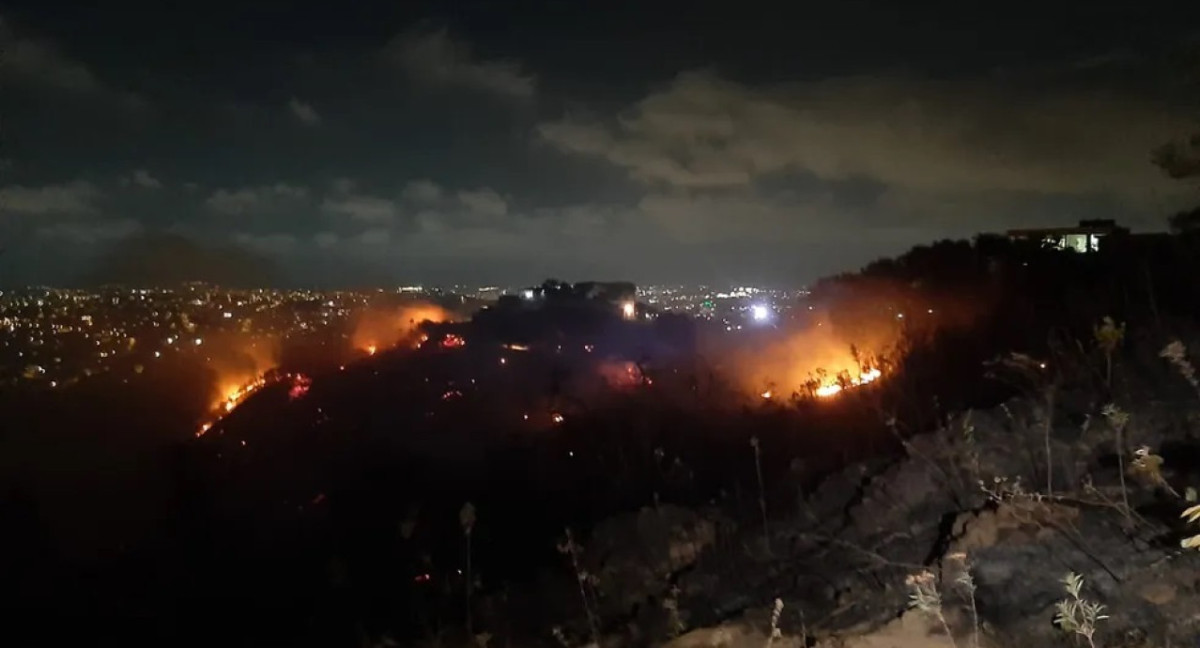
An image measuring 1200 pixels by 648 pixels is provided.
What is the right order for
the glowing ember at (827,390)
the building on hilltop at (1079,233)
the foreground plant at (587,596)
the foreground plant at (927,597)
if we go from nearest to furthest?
the foreground plant at (927,597) < the foreground plant at (587,596) < the glowing ember at (827,390) < the building on hilltop at (1079,233)

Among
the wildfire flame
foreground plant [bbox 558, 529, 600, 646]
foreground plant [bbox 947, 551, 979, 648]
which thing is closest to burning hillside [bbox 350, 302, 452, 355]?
the wildfire flame

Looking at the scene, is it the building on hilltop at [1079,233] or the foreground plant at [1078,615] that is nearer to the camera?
the foreground plant at [1078,615]

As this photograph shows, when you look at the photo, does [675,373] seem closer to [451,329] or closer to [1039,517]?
[1039,517]

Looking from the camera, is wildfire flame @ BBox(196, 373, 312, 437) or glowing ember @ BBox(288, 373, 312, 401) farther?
wildfire flame @ BBox(196, 373, 312, 437)

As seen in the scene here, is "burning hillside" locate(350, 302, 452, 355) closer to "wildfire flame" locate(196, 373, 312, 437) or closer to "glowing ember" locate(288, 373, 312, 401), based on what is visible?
"wildfire flame" locate(196, 373, 312, 437)

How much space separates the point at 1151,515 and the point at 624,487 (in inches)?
243

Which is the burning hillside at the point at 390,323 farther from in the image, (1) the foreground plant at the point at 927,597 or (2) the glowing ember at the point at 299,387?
(1) the foreground plant at the point at 927,597

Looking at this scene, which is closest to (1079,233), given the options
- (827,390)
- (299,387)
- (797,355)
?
(797,355)

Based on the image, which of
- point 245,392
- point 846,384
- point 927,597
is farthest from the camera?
point 245,392

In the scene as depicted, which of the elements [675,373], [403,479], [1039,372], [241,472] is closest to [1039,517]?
[1039,372]

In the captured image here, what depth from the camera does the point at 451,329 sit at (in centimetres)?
5281

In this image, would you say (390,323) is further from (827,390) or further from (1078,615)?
(1078,615)

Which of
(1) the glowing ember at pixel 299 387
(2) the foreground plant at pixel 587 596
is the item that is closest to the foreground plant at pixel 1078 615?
(2) the foreground plant at pixel 587 596

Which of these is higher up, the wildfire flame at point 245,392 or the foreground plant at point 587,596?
the foreground plant at point 587,596
